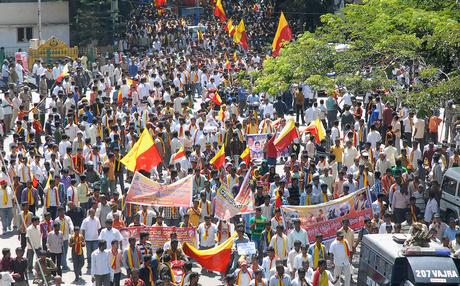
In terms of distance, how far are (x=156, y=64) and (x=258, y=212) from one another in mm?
21063

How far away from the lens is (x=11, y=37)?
176 feet

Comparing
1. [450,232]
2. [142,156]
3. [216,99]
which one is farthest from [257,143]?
[450,232]

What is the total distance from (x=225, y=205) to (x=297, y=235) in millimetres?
2418

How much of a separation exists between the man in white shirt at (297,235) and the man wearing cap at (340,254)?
53cm

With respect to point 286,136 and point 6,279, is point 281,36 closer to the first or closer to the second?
point 286,136

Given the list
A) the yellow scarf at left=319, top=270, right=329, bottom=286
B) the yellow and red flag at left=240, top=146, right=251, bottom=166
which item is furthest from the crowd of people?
the yellow and red flag at left=240, top=146, right=251, bottom=166

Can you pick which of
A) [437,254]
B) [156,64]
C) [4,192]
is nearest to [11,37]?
[156,64]

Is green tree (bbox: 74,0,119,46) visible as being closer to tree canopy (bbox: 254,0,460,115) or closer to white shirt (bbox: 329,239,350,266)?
tree canopy (bbox: 254,0,460,115)

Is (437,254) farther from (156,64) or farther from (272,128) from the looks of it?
(156,64)

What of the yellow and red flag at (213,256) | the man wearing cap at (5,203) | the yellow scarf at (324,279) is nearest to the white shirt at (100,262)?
the yellow and red flag at (213,256)

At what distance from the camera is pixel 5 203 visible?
23891mm

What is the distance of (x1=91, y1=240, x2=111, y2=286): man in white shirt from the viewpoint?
19891 mm

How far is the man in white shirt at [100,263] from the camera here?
19891 millimetres

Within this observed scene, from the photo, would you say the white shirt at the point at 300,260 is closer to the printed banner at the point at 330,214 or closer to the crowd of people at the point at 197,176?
the crowd of people at the point at 197,176
